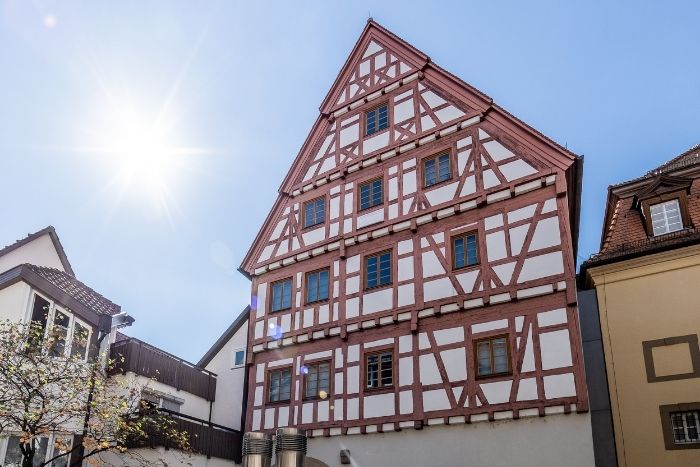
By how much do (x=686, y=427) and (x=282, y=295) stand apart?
43.6ft

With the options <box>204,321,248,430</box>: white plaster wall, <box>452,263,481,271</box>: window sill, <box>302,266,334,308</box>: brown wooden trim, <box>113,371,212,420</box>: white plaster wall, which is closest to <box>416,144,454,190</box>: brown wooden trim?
<box>452,263,481,271</box>: window sill

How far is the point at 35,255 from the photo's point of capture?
24609 mm

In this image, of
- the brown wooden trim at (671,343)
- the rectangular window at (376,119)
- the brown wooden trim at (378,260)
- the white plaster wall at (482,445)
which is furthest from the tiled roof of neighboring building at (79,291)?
the brown wooden trim at (671,343)

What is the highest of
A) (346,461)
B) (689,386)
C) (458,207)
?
(458,207)

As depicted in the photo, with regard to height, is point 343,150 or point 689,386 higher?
point 343,150

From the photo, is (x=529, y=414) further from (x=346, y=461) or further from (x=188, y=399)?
(x=188, y=399)

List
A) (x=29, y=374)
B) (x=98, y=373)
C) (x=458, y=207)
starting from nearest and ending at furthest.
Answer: (x=29, y=374) → (x=98, y=373) → (x=458, y=207)

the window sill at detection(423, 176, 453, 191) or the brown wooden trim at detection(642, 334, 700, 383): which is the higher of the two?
the window sill at detection(423, 176, 453, 191)

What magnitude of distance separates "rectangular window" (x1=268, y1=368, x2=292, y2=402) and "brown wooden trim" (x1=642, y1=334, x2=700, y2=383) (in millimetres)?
10858

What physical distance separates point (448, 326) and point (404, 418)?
2808 mm

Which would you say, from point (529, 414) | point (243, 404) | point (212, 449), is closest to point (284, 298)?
point (243, 404)

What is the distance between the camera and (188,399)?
2505 cm

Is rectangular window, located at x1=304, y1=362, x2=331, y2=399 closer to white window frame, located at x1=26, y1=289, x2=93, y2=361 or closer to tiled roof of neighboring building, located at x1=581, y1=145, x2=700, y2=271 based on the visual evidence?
white window frame, located at x1=26, y1=289, x2=93, y2=361

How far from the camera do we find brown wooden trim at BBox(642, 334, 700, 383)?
16516 mm
